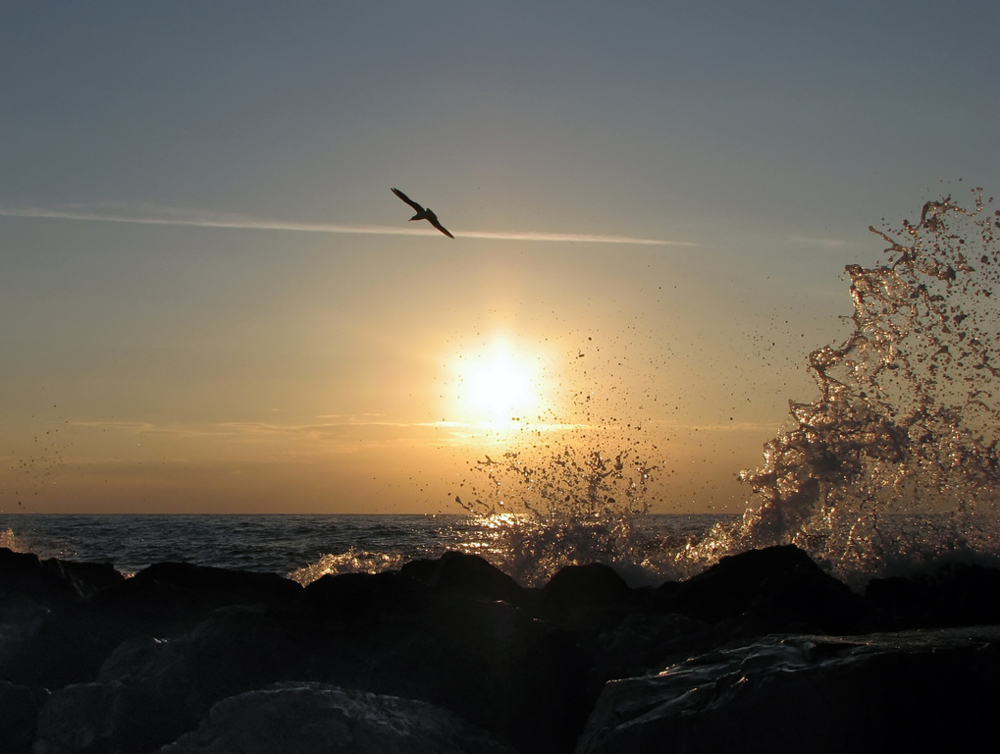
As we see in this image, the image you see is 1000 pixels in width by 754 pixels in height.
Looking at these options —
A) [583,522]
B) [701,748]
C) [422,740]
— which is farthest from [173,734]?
[583,522]

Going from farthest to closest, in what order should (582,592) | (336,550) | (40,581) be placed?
(336,550), (582,592), (40,581)

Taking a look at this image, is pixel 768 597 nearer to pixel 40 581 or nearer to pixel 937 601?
pixel 937 601

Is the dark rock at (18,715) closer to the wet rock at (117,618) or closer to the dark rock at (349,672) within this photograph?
the dark rock at (349,672)

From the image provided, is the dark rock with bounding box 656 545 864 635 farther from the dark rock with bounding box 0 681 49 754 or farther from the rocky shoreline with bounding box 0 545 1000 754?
the dark rock with bounding box 0 681 49 754

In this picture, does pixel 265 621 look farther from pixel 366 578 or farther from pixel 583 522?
pixel 583 522

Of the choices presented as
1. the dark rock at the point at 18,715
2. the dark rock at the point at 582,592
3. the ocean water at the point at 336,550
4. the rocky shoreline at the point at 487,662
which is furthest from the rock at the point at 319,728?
the ocean water at the point at 336,550

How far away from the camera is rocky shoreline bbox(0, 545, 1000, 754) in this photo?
16.1 feet

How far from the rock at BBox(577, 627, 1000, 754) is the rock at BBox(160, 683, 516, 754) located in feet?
3.65

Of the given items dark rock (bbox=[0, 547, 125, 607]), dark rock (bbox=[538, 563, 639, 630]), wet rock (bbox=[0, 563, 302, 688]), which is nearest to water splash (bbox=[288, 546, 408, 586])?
dark rock (bbox=[538, 563, 639, 630])

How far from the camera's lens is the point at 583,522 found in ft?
59.7

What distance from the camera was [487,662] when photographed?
7.15 meters

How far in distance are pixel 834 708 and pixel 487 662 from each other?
3.07m

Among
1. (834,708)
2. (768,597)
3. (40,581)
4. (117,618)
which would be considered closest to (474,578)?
(768,597)

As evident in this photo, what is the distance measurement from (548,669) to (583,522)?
36.7 feet
